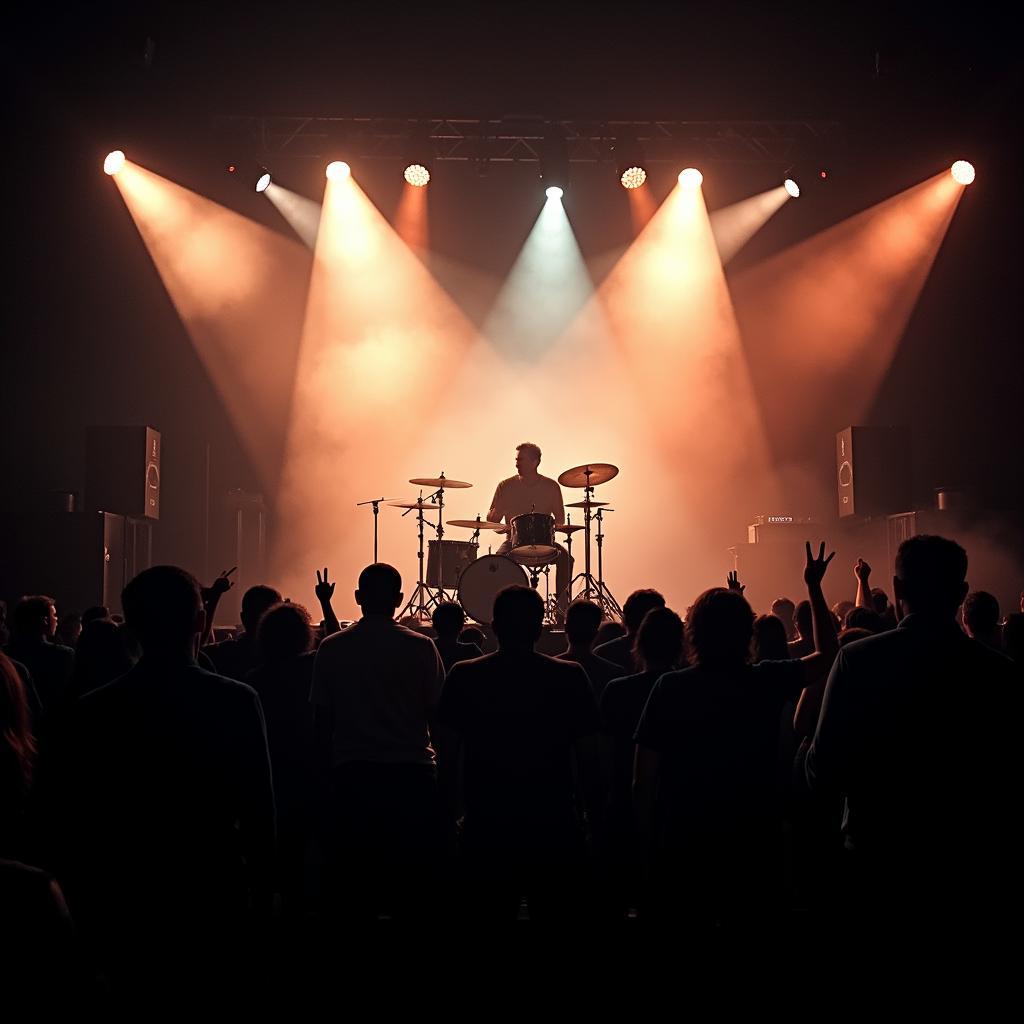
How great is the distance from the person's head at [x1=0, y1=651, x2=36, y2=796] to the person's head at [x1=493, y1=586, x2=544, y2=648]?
5.41ft

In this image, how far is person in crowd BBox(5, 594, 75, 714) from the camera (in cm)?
430

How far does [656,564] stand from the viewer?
13945mm

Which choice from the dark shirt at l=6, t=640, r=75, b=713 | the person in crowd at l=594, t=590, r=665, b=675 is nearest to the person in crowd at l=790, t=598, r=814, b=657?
the person in crowd at l=594, t=590, r=665, b=675

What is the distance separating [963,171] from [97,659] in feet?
34.4

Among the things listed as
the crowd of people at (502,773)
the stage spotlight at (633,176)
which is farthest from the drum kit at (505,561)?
the crowd of people at (502,773)

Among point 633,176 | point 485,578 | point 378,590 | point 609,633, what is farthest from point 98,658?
point 633,176

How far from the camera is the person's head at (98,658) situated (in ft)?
12.5

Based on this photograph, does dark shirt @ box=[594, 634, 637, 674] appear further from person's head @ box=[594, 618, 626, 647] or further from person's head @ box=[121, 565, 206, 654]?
person's head @ box=[121, 565, 206, 654]

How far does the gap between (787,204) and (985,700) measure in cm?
1142

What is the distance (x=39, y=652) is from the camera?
4340 mm

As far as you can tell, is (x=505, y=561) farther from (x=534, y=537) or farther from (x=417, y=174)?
(x=417, y=174)

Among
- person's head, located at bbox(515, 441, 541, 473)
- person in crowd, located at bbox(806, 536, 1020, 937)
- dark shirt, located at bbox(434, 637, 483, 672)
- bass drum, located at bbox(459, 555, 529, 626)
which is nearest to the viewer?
Answer: person in crowd, located at bbox(806, 536, 1020, 937)

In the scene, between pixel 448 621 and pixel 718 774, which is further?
pixel 448 621

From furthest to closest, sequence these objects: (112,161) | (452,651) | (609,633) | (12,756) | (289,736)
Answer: (112,161) < (609,633) < (452,651) < (289,736) < (12,756)
